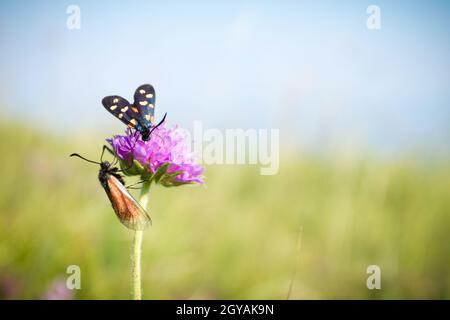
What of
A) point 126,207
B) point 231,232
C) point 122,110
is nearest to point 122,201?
point 126,207

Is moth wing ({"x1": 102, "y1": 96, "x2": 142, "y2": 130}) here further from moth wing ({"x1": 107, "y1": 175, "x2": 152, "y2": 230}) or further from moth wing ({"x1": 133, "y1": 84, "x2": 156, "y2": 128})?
moth wing ({"x1": 107, "y1": 175, "x2": 152, "y2": 230})

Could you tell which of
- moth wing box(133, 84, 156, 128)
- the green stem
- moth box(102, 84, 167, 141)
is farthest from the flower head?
the green stem

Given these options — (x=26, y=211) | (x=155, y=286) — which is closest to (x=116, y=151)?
(x=155, y=286)

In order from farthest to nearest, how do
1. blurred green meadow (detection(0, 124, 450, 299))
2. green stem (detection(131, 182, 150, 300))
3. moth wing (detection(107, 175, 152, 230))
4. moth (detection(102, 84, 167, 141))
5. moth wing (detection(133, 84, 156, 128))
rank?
blurred green meadow (detection(0, 124, 450, 299)) < moth wing (detection(133, 84, 156, 128)) < moth (detection(102, 84, 167, 141)) < moth wing (detection(107, 175, 152, 230)) < green stem (detection(131, 182, 150, 300))

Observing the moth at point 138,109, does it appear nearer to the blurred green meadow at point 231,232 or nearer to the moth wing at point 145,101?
the moth wing at point 145,101

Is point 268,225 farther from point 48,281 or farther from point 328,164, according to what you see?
point 48,281

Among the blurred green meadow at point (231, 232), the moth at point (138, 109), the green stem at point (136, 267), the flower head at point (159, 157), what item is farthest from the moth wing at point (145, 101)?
the blurred green meadow at point (231, 232)
